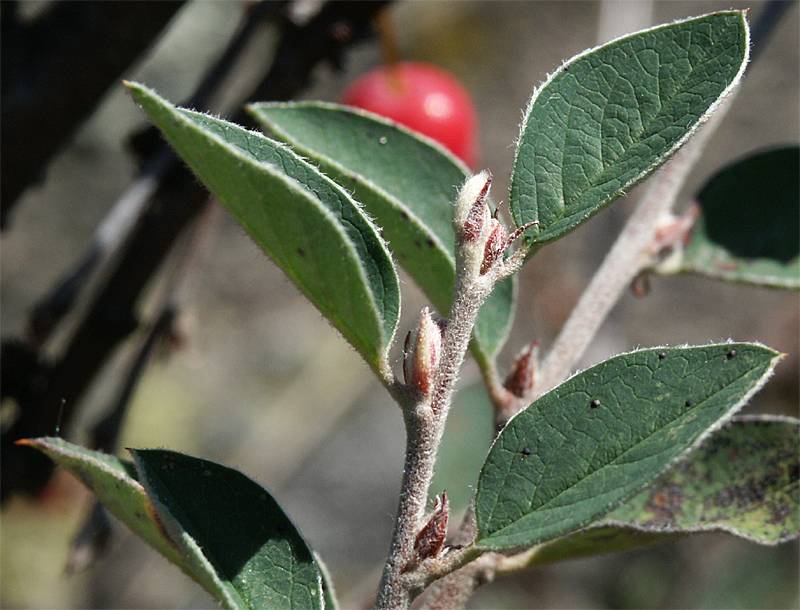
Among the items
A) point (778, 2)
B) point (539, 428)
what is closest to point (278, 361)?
point (778, 2)

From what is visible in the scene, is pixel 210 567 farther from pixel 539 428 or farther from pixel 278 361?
pixel 278 361

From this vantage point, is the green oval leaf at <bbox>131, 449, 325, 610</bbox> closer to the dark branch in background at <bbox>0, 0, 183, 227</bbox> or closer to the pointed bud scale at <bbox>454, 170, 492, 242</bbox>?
the pointed bud scale at <bbox>454, 170, 492, 242</bbox>

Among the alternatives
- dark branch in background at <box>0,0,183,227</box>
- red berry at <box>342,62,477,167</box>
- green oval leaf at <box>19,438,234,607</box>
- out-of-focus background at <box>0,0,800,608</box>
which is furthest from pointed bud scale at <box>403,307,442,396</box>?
out-of-focus background at <box>0,0,800,608</box>

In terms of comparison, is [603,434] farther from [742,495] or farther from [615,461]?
[742,495]

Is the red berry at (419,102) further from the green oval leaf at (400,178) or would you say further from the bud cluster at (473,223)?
the bud cluster at (473,223)

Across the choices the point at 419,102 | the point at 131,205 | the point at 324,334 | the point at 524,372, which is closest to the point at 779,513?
the point at 524,372

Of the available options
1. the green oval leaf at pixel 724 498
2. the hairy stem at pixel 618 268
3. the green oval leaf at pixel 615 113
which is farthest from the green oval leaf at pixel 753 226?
the green oval leaf at pixel 615 113
